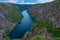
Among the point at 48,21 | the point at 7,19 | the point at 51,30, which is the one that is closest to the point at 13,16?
the point at 7,19

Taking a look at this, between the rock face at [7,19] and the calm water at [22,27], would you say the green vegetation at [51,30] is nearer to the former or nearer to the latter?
the calm water at [22,27]

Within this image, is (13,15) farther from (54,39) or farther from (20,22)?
(54,39)

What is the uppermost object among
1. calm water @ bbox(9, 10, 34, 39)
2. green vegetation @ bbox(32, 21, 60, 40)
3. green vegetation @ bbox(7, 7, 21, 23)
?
green vegetation @ bbox(7, 7, 21, 23)

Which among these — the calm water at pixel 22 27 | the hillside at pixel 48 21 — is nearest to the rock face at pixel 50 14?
the hillside at pixel 48 21

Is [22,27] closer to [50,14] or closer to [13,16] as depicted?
[13,16]

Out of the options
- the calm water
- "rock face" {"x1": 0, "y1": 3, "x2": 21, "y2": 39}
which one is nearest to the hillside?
the calm water

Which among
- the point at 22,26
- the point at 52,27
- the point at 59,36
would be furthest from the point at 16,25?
the point at 59,36

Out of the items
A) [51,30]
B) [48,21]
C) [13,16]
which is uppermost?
[13,16]

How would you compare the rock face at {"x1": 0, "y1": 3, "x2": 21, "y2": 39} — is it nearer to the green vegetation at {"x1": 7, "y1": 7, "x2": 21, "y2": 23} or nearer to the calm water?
the green vegetation at {"x1": 7, "y1": 7, "x2": 21, "y2": 23}
